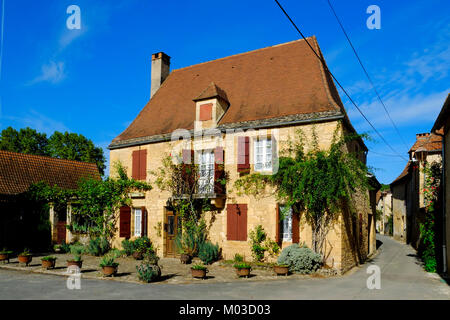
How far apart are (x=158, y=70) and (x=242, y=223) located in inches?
433

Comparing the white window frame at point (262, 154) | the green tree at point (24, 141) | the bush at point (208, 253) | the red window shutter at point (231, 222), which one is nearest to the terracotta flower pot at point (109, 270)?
the bush at point (208, 253)

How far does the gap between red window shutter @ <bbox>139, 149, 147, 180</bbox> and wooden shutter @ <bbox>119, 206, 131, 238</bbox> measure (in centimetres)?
169

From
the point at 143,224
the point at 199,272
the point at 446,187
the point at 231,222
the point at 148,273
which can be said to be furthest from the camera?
the point at 143,224

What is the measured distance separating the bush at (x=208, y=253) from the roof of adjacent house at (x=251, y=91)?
4957 mm

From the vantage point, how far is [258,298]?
8.80m

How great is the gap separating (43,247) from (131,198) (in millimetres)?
6430

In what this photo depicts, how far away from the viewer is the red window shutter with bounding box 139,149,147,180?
57.1ft

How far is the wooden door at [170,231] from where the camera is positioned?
16469mm

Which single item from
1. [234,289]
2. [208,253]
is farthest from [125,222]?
[234,289]

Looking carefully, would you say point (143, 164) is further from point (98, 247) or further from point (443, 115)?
point (443, 115)

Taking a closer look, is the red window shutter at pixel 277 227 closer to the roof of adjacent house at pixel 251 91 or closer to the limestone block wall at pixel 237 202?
the limestone block wall at pixel 237 202

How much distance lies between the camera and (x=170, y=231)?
1661 cm
